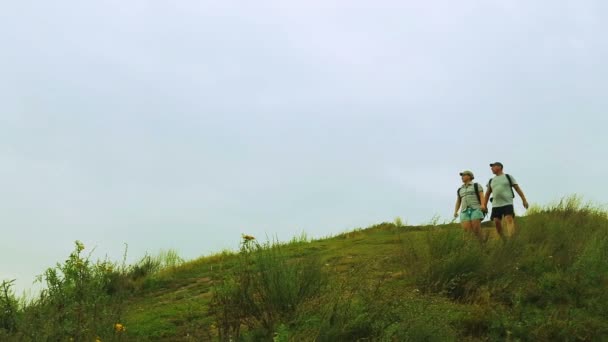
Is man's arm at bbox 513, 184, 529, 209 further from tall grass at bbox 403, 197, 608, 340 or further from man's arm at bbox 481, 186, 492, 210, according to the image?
tall grass at bbox 403, 197, 608, 340

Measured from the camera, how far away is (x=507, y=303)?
723 centimetres

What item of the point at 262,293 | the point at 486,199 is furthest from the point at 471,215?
the point at 262,293

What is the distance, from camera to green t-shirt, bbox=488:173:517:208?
1120 centimetres

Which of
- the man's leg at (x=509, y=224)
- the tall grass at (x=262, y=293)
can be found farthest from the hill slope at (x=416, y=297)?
the man's leg at (x=509, y=224)

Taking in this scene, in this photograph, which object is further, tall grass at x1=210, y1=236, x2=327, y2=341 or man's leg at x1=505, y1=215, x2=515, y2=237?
man's leg at x1=505, y1=215, x2=515, y2=237

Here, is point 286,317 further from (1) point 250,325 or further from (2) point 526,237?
(2) point 526,237

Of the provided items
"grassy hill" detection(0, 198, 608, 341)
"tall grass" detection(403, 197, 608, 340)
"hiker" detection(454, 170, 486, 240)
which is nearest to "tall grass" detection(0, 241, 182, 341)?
"grassy hill" detection(0, 198, 608, 341)

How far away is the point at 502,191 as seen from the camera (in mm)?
11195

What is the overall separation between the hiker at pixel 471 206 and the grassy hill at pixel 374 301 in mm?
1266

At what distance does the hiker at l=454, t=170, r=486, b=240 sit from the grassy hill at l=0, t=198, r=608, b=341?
1266 millimetres

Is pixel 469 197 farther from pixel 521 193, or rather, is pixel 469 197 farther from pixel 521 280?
pixel 521 280

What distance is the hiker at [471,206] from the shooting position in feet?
36.3

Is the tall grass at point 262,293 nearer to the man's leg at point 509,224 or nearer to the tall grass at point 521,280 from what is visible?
the tall grass at point 521,280

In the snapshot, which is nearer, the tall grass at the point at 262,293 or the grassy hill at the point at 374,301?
the grassy hill at the point at 374,301
